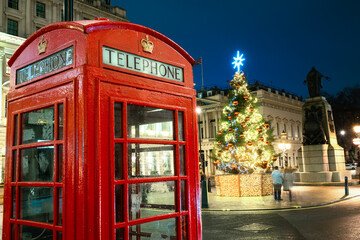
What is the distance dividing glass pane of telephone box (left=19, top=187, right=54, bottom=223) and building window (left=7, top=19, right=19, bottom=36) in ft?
109

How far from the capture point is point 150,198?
125 inches

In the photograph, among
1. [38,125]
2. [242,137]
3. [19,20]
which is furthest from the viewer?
[19,20]

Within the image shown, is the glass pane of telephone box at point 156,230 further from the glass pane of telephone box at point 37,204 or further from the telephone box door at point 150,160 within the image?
the glass pane of telephone box at point 37,204

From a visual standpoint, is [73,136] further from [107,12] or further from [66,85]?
[107,12]

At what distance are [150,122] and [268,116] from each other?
54.8 meters

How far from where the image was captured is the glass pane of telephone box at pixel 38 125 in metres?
2.92

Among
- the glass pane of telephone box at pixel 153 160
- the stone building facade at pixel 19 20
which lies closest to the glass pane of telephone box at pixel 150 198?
the glass pane of telephone box at pixel 153 160

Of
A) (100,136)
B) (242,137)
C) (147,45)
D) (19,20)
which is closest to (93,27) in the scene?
(147,45)

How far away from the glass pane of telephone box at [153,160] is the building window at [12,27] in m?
33.6

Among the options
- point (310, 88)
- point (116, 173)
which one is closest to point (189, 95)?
point (116, 173)

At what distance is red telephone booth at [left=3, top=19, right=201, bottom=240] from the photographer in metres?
2.52

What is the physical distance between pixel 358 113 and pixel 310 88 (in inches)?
894

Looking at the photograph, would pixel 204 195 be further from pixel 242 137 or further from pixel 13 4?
pixel 13 4

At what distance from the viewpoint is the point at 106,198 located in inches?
99.8
